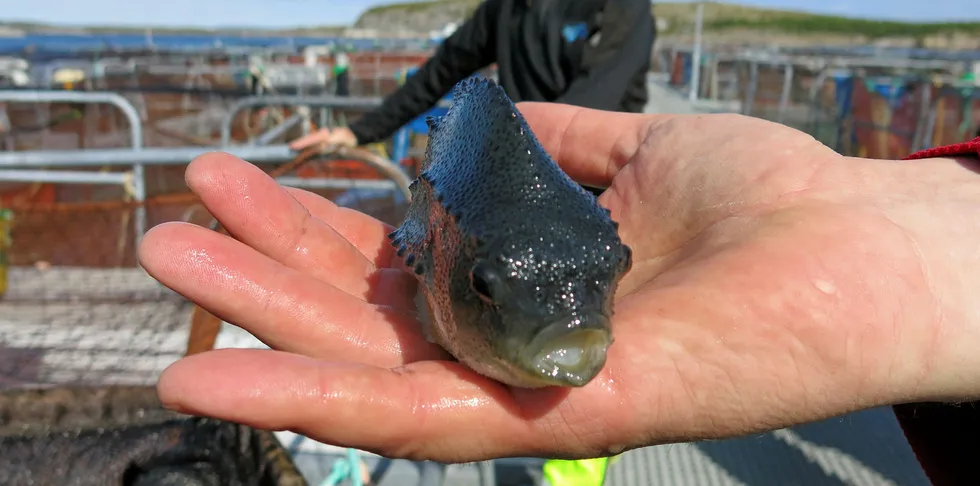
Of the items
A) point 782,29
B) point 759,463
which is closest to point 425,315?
→ point 759,463

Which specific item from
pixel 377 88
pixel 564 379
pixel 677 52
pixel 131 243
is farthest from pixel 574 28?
pixel 677 52

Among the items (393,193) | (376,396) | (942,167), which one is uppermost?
(942,167)

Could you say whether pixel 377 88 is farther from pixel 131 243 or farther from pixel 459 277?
pixel 459 277

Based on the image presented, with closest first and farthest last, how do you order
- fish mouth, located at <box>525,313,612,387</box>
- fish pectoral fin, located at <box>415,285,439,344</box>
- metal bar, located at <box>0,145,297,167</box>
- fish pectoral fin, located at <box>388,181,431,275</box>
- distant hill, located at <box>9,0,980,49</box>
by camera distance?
fish mouth, located at <box>525,313,612,387</box> → fish pectoral fin, located at <box>415,285,439,344</box> → fish pectoral fin, located at <box>388,181,431,275</box> → metal bar, located at <box>0,145,297,167</box> → distant hill, located at <box>9,0,980,49</box>

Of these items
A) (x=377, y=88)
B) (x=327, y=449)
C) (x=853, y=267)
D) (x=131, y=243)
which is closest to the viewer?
(x=853, y=267)

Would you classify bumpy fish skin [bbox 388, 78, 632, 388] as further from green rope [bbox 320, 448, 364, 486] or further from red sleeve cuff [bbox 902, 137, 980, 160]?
green rope [bbox 320, 448, 364, 486]

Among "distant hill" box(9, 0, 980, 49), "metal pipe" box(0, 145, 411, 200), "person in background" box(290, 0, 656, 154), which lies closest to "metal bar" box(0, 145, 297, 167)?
"metal pipe" box(0, 145, 411, 200)

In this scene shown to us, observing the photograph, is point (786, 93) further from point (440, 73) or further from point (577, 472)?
point (577, 472)
